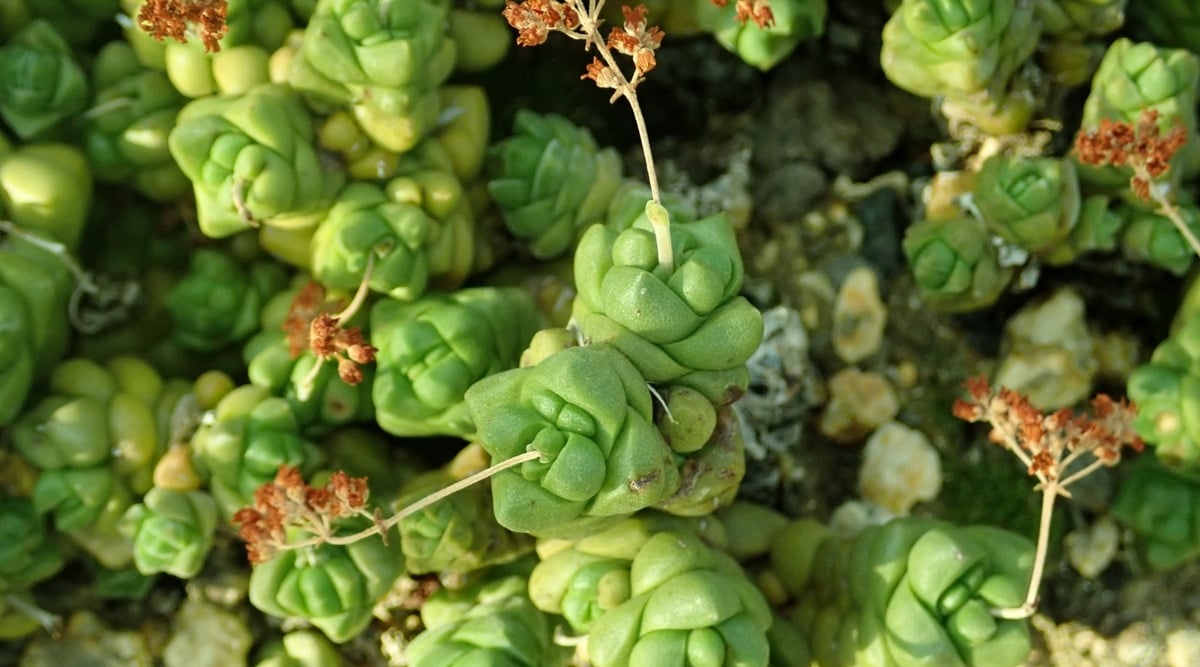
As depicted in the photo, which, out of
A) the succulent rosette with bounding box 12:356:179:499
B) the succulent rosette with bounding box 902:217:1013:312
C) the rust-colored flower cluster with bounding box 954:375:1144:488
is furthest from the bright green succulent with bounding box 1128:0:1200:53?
the succulent rosette with bounding box 12:356:179:499

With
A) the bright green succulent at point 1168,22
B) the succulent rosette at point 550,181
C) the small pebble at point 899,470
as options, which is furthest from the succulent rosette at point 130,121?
the bright green succulent at point 1168,22

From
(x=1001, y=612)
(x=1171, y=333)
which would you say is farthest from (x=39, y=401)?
(x=1171, y=333)

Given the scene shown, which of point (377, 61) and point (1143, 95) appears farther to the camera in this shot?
point (1143, 95)

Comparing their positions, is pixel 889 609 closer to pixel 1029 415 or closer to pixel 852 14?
pixel 1029 415

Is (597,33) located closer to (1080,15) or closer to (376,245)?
(376,245)

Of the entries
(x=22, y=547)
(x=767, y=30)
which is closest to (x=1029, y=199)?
(x=767, y=30)

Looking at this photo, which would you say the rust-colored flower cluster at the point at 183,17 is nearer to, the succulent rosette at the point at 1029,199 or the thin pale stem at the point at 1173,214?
the succulent rosette at the point at 1029,199

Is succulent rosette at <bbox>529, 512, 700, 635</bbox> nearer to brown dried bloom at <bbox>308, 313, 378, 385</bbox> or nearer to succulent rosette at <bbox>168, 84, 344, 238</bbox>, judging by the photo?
brown dried bloom at <bbox>308, 313, 378, 385</bbox>
